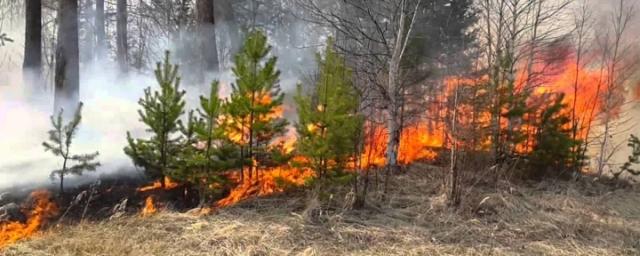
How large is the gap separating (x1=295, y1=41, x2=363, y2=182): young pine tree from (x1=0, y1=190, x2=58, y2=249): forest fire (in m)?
3.19

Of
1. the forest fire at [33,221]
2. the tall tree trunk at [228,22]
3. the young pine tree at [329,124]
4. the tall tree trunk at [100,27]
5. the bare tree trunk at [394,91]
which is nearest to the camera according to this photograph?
the forest fire at [33,221]

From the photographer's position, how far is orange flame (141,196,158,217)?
19.7 feet

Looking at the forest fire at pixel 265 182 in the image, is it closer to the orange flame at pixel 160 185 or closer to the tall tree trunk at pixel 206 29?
the orange flame at pixel 160 185

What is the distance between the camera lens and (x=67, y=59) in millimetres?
10000

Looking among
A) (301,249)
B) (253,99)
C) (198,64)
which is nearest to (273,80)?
(253,99)

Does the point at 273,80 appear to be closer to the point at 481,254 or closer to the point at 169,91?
the point at 169,91

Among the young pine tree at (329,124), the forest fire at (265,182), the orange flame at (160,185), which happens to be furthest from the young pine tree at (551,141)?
the orange flame at (160,185)

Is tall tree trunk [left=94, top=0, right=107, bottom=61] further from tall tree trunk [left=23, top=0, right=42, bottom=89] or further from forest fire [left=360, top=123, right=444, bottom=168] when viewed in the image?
forest fire [left=360, top=123, right=444, bottom=168]

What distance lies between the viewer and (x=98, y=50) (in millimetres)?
21906

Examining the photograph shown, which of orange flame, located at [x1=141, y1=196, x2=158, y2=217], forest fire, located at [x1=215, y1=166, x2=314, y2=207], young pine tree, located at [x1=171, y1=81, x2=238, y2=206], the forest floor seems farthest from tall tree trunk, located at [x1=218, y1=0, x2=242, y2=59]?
the forest floor

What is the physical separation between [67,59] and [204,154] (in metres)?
5.48

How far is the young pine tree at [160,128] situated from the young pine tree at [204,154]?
18cm

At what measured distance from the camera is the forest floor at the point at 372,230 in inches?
196

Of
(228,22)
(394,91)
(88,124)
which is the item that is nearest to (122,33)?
(228,22)
